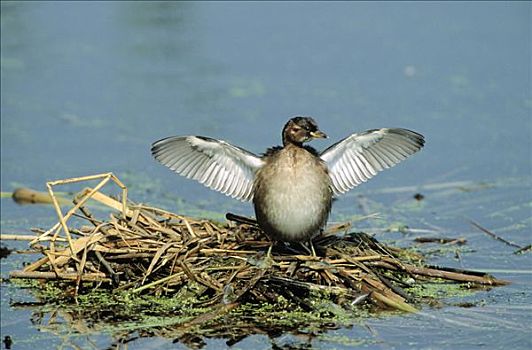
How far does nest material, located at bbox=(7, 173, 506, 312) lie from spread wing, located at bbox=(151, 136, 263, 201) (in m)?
0.32

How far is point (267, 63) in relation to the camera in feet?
46.8

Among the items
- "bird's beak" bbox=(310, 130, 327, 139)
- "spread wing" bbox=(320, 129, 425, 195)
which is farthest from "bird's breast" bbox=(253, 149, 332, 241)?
"spread wing" bbox=(320, 129, 425, 195)

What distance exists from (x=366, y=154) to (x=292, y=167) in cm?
81

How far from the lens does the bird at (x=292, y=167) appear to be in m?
7.89

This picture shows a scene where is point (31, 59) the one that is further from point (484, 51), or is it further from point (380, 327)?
point (380, 327)

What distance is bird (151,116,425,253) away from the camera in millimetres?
7891

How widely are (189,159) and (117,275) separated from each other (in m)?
1.04

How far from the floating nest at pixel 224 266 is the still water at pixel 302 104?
1.18ft

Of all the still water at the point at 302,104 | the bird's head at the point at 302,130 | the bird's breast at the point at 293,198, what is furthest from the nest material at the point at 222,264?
the bird's head at the point at 302,130

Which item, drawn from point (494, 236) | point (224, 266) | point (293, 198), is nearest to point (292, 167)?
point (293, 198)

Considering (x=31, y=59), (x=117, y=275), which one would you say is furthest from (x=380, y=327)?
(x=31, y=59)

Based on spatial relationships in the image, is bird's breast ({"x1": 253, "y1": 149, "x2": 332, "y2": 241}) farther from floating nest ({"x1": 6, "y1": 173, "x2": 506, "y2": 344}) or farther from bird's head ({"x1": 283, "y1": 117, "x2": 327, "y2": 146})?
floating nest ({"x1": 6, "y1": 173, "x2": 506, "y2": 344})

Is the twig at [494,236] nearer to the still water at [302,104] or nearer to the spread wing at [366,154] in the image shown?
the still water at [302,104]

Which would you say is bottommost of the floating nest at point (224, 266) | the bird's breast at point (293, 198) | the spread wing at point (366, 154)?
the floating nest at point (224, 266)
